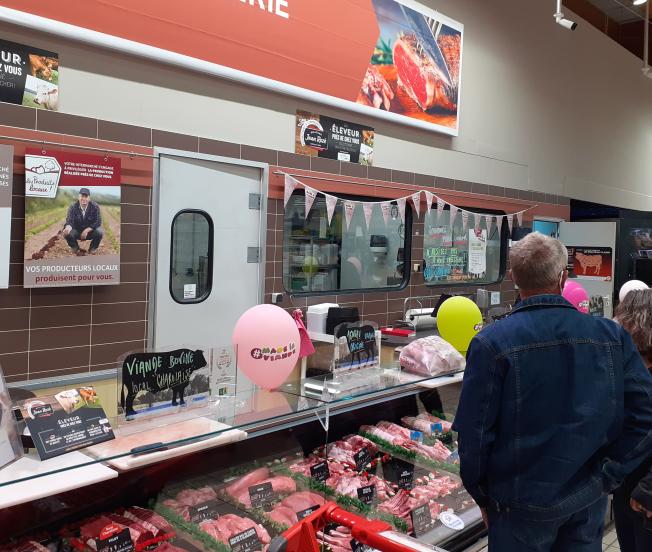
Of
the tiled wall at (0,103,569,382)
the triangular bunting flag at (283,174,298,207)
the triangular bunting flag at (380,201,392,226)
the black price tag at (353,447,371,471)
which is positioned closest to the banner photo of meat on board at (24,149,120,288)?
the tiled wall at (0,103,569,382)

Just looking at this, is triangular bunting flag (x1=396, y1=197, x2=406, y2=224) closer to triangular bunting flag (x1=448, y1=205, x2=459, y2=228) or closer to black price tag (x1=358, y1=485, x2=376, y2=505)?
triangular bunting flag (x1=448, y1=205, x2=459, y2=228)

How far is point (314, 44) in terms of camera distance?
5379mm

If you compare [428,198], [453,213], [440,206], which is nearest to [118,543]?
[428,198]

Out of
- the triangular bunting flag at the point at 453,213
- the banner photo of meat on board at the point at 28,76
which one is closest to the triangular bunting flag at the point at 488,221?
the triangular bunting flag at the point at 453,213

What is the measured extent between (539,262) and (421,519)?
1430mm

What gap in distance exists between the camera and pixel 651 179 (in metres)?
11.8

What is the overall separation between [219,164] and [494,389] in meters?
3.38

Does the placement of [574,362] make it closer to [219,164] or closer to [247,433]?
[247,433]

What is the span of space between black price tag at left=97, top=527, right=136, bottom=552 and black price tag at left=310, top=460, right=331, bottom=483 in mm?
852

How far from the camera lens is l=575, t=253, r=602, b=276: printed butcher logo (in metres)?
8.34

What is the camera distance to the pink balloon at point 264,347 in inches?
105

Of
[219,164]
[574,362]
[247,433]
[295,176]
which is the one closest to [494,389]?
[574,362]

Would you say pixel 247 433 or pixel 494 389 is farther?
pixel 247 433

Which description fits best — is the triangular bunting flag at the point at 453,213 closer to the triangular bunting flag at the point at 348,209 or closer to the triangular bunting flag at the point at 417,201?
the triangular bunting flag at the point at 417,201
